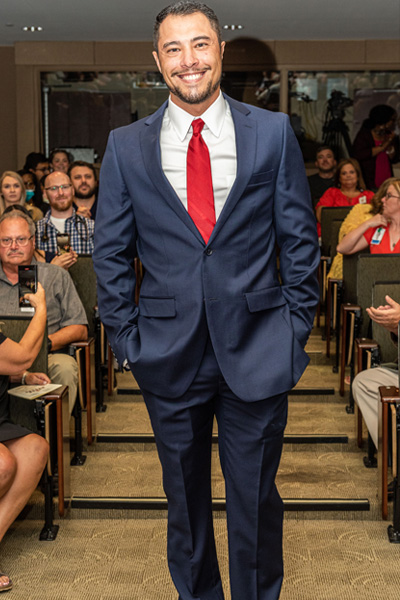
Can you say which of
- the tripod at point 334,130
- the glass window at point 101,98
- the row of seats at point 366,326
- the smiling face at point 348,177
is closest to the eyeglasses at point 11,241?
the row of seats at point 366,326

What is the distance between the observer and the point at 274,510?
192 centimetres

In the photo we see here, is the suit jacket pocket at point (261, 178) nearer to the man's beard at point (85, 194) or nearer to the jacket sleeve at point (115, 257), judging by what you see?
the jacket sleeve at point (115, 257)

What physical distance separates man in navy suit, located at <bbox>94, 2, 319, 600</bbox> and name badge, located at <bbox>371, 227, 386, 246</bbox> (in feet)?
8.78

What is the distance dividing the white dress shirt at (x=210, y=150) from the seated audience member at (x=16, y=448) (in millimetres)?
1154

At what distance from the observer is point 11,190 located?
513 centimetres

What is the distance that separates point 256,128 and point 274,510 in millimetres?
948

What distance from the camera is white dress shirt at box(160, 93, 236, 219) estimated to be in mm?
1792

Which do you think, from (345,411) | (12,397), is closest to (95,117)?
(345,411)

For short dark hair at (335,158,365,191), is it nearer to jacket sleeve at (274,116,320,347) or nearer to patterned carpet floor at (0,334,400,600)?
patterned carpet floor at (0,334,400,600)

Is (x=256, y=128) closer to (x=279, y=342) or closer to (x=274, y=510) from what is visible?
(x=279, y=342)

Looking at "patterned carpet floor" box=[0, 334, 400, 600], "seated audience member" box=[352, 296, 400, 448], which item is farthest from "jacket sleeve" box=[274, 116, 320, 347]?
"seated audience member" box=[352, 296, 400, 448]

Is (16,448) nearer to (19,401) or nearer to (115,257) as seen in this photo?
(19,401)

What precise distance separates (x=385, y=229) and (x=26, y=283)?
91.6 inches

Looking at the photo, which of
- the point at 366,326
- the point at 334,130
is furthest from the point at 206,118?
the point at 334,130
